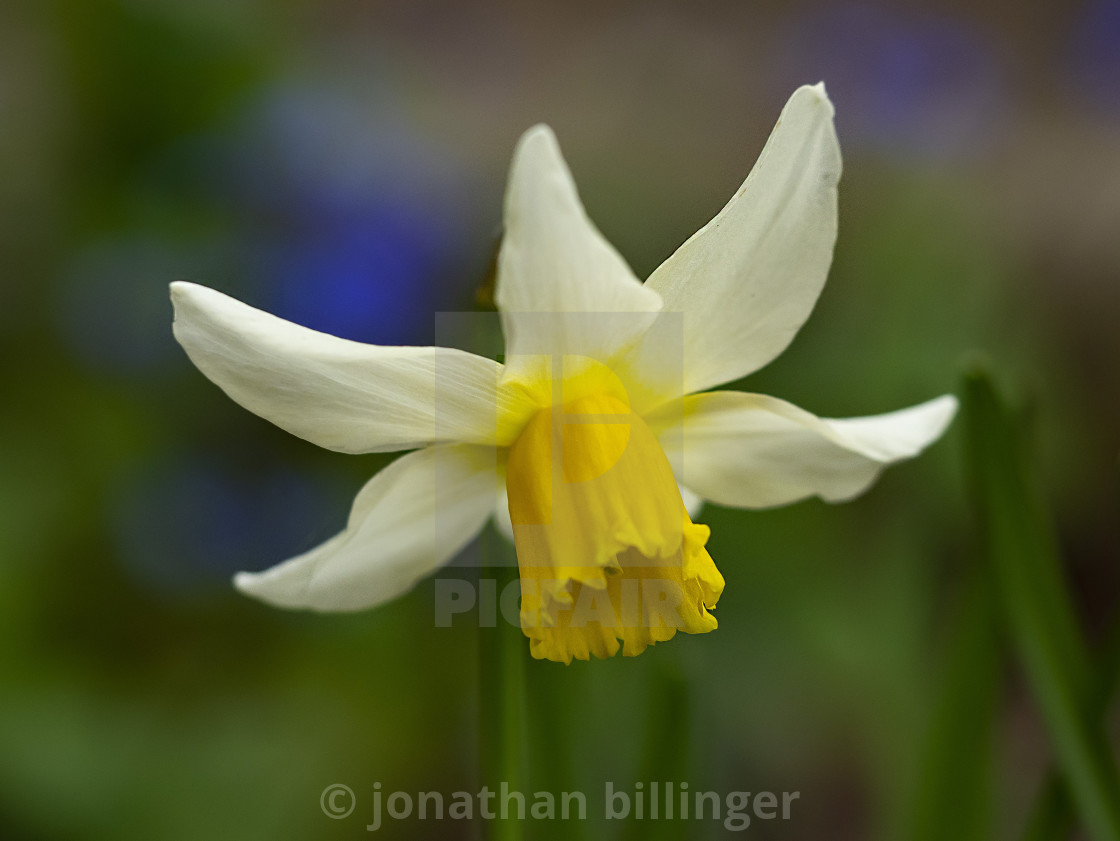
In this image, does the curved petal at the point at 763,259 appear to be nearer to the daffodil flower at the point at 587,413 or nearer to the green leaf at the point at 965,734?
the daffodil flower at the point at 587,413

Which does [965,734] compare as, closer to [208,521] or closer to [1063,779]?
[1063,779]

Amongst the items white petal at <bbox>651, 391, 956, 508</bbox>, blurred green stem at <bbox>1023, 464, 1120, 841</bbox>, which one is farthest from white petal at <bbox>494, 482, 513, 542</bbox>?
blurred green stem at <bbox>1023, 464, 1120, 841</bbox>

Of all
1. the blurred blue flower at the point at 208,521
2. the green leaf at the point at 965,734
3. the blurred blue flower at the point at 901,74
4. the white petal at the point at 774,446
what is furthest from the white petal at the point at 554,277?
the blurred blue flower at the point at 901,74

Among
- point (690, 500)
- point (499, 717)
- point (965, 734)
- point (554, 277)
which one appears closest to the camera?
point (554, 277)

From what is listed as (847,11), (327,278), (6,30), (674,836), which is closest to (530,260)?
(674,836)

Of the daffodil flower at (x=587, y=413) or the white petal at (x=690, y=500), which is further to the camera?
the white petal at (x=690, y=500)

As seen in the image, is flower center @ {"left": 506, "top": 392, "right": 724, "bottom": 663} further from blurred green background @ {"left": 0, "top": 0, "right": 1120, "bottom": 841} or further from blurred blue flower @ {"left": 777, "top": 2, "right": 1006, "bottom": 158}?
blurred blue flower @ {"left": 777, "top": 2, "right": 1006, "bottom": 158}

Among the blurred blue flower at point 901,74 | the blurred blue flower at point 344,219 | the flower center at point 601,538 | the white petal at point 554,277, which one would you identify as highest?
the blurred blue flower at point 901,74

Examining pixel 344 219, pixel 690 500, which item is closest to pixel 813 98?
pixel 690 500
